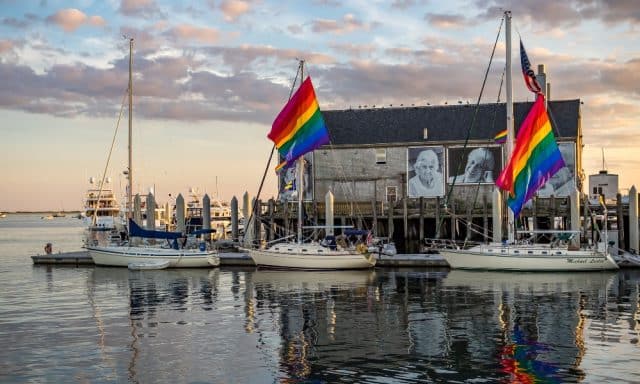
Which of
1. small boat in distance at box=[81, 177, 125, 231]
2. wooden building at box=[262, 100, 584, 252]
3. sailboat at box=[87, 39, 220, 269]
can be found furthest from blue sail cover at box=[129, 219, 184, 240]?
small boat in distance at box=[81, 177, 125, 231]

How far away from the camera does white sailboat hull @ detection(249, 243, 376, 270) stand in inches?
1757

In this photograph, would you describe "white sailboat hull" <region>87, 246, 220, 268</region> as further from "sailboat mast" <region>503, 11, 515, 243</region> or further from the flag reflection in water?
the flag reflection in water

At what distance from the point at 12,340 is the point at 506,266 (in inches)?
1066

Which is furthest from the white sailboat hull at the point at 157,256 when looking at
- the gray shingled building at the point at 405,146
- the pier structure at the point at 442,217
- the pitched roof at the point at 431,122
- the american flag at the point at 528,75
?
the american flag at the point at 528,75

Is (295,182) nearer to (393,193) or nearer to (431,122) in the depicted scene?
(393,193)

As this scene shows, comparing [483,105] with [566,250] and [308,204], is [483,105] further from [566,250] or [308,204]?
[566,250]

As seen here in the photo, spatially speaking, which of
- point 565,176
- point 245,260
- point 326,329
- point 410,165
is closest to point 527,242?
point 565,176

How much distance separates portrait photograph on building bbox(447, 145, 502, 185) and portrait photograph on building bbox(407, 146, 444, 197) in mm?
732

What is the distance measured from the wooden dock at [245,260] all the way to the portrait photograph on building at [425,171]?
7.75 meters

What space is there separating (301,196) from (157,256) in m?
10.0

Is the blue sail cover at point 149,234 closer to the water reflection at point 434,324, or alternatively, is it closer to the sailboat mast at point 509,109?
the water reflection at point 434,324

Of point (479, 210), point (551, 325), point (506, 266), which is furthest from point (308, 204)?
point (551, 325)

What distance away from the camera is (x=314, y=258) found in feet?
147

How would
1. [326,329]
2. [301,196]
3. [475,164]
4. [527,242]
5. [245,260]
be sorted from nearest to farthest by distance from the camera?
[326,329] → [527,242] → [301,196] → [245,260] → [475,164]
